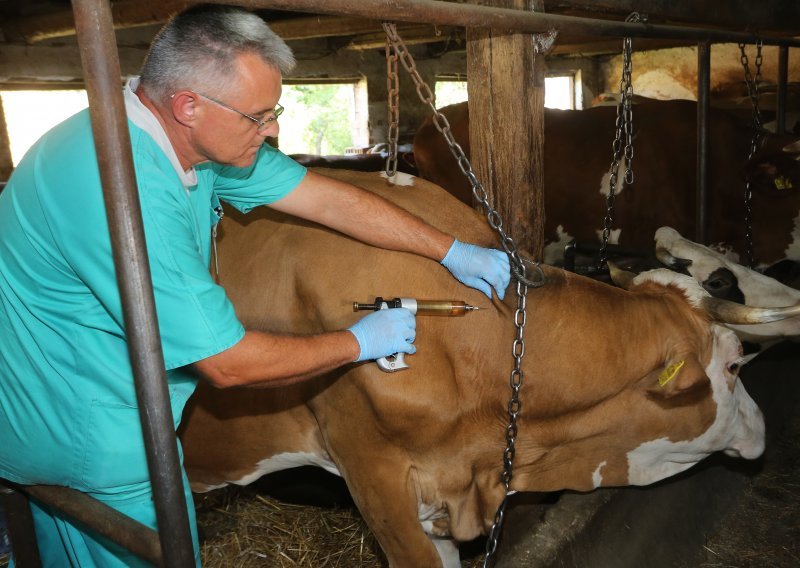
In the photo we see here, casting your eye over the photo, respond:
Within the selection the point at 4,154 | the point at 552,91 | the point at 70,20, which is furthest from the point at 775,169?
the point at 552,91

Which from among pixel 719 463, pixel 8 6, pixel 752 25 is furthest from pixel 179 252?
pixel 8 6

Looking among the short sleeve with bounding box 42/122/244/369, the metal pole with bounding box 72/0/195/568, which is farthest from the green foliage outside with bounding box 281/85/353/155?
the metal pole with bounding box 72/0/195/568

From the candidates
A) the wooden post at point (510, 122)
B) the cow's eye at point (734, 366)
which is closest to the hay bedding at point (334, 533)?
the cow's eye at point (734, 366)

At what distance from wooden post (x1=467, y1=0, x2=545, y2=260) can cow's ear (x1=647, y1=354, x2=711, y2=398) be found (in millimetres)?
815

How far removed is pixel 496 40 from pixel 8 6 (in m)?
6.38

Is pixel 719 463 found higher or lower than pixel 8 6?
lower

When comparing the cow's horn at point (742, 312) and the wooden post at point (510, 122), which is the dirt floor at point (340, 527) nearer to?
the cow's horn at point (742, 312)

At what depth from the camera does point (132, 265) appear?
1489 millimetres

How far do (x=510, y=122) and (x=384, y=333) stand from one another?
1319 mm

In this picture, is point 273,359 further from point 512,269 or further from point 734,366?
point 734,366

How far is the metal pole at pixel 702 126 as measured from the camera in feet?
13.5

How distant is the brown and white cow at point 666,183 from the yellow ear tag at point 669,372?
333 cm

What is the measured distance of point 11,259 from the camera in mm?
1902

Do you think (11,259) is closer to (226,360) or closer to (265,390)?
(226,360)
